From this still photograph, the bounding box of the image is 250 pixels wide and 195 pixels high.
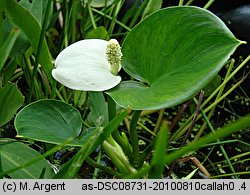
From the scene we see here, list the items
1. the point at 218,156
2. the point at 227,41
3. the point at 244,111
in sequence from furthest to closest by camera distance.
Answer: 1. the point at 244,111
2. the point at 218,156
3. the point at 227,41

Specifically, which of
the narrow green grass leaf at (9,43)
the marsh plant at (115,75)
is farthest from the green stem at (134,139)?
the narrow green grass leaf at (9,43)

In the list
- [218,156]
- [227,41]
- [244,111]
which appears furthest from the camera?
[244,111]

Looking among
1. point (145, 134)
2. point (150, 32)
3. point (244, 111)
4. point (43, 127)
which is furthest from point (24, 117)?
point (244, 111)

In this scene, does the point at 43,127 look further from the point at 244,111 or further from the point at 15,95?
the point at 244,111

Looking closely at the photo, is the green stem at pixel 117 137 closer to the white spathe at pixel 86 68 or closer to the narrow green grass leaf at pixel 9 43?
the white spathe at pixel 86 68

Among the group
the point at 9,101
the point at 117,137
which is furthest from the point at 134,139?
the point at 9,101

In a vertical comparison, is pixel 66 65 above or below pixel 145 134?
above
